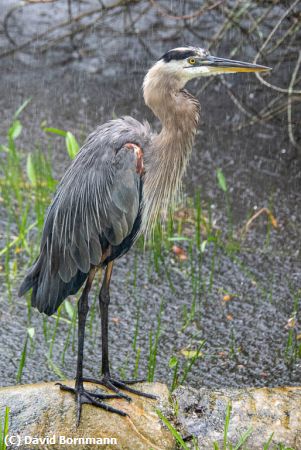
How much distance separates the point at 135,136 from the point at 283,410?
1.28m

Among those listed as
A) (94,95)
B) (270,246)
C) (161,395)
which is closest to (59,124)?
(94,95)

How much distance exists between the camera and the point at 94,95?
6945 millimetres

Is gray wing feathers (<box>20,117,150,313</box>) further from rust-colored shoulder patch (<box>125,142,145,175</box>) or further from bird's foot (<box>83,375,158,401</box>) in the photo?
bird's foot (<box>83,375,158,401</box>)

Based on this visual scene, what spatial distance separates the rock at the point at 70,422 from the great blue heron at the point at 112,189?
0.46 feet

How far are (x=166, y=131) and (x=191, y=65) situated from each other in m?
0.31

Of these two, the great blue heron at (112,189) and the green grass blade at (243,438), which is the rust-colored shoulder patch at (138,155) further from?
the green grass blade at (243,438)

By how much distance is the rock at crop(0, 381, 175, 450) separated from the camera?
3.22m

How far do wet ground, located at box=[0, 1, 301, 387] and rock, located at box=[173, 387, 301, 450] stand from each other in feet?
2.01

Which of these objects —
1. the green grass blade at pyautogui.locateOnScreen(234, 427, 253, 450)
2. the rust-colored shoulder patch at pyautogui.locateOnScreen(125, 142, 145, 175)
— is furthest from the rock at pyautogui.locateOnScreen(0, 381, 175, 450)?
the rust-colored shoulder patch at pyautogui.locateOnScreen(125, 142, 145, 175)

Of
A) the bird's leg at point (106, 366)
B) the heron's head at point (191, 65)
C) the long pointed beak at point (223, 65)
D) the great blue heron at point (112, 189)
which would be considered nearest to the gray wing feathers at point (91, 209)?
the great blue heron at point (112, 189)

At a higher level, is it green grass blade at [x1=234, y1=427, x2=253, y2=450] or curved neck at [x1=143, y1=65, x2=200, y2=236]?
curved neck at [x1=143, y1=65, x2=200, y2=236]

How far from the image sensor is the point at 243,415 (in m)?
3.39

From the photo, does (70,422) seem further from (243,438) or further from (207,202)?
(207,202)

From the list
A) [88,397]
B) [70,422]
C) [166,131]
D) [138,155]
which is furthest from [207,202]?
[70,422]
